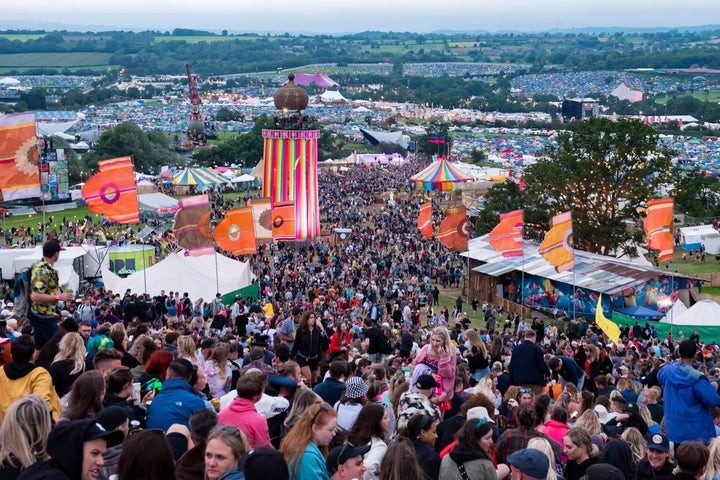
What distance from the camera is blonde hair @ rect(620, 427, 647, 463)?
7.32 metres

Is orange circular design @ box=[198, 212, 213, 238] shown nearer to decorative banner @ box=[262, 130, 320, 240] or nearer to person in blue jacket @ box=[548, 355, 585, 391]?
person in blue jacket @ box=[548, 355, 585, 391]

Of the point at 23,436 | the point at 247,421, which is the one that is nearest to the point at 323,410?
the point at 247,421

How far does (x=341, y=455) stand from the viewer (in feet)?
19.3

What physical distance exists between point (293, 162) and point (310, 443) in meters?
32.8

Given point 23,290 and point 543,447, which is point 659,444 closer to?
point 543,447

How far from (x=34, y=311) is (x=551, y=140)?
89.2 metres

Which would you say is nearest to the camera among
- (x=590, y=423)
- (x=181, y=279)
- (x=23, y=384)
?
(x=23, y=384)

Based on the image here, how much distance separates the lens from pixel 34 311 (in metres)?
9.33

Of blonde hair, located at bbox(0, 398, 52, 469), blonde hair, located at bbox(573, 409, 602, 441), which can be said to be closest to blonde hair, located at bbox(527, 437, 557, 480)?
blonde hair, located at bbox(573, 409, 602, 441)

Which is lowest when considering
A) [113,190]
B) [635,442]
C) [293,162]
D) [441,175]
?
[441,175]

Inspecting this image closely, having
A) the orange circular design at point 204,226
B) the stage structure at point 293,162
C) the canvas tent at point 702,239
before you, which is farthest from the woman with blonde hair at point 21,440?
the canvas tent at point 702,239

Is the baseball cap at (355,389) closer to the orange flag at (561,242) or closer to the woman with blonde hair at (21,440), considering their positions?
the woman with blonde hair at (21,440)

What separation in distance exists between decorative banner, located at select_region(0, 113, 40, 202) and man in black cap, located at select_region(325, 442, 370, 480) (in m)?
10.4

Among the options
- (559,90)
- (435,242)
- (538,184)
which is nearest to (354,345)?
(538,184)
